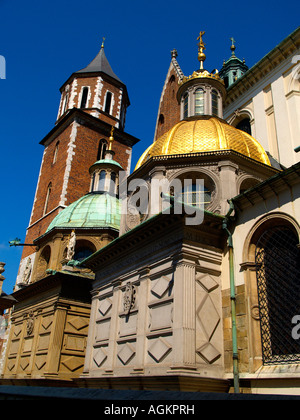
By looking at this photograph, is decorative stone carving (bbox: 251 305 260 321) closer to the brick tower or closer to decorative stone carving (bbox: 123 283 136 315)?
decorative stone carving (bbox: 123 283 136 315)

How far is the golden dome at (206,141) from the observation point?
13.0 metres

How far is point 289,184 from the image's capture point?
9023 mm

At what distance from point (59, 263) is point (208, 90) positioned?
10.3 meters

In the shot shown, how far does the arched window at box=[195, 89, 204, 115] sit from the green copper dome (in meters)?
6.56

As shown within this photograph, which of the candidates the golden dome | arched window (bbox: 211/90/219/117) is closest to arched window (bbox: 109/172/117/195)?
arched window (bbox: 211/90/219/117)

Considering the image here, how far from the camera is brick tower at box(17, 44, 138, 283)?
26.7 metres

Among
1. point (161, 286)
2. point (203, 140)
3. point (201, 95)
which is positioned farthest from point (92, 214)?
point (161, 286)

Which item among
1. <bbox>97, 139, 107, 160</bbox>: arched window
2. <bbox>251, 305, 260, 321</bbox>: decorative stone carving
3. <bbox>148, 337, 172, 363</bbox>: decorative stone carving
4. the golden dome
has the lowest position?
<bbox>148, 337, 172, 363</bbox>: decorative stone carving

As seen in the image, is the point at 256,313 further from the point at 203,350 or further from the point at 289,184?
the point at 289,184

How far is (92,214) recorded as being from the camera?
1972cm

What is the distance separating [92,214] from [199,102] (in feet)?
24.4

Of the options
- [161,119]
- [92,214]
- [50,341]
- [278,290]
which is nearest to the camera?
[278,290]

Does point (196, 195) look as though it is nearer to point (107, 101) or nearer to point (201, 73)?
point (201, 73)
